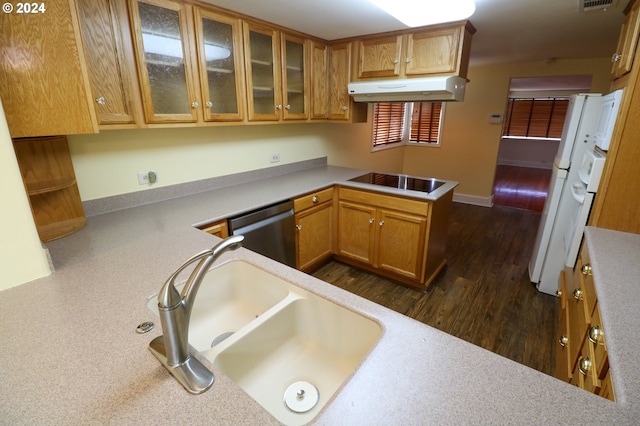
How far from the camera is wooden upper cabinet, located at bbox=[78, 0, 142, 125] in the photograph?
4.77 ft

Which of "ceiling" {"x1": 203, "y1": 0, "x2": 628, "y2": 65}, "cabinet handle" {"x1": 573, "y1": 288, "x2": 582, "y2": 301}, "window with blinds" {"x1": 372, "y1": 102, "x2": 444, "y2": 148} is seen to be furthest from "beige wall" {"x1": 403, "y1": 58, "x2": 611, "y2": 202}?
"cabinet handle" {"x1": 573, "y1": 288, "x2": 582, "y2": 301}

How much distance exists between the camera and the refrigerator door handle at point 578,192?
72.7 inches

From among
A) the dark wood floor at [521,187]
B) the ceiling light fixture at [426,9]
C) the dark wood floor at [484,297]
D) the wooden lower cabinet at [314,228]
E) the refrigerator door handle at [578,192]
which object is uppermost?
the ceiling light fixture at [426,9]

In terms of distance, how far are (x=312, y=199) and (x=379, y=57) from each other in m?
1.37

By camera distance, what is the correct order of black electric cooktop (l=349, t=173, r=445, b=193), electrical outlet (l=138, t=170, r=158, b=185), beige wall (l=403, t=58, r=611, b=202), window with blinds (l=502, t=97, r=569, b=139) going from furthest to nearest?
1. window with blinds (l=502, t=97, r=569, b=139)
2. beige wall (l=403, t=58, r=611, b=202)
3. black electric cooktop (l=349, t=173, r=445, b=193)
4. electrical outlet (l=138, t=170, r=158, b=185)

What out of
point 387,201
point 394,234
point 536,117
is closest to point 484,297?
point 394,234

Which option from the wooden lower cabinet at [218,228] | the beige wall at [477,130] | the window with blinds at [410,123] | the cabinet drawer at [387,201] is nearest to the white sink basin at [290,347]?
the wooden lower cabinet at [218,228]

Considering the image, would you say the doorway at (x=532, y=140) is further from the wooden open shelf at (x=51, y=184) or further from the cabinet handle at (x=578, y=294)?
the wooden open shelf at (x=51, y=184)

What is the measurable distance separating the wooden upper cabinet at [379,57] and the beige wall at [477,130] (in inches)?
104

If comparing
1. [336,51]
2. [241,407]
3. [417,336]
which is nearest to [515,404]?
[417,336]

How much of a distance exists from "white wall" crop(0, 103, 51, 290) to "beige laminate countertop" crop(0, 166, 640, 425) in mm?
56

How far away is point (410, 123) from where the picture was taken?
5324 mm

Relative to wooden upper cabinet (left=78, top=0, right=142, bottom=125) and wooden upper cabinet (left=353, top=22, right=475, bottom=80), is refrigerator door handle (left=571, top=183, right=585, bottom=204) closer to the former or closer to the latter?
wooden upper cabinet (left=353, top=22, right=475, bottom=80)

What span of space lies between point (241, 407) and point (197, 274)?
293mm
